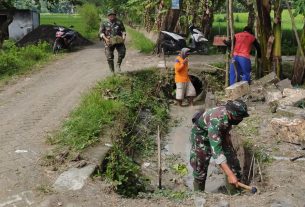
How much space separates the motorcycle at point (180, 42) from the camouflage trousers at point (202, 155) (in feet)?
26.3

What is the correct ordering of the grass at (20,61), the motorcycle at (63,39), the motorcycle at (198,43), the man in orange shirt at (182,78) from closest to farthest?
the man in orange shirt at (182,78) < the grass at (20,61) < the motorcycle at (198,43) < the motorcycle at (63,39)

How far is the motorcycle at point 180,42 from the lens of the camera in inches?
577

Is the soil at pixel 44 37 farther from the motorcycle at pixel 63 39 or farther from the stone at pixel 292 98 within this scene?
the stone at pixel 292 98

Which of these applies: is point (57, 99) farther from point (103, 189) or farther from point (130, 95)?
point (103, 189)

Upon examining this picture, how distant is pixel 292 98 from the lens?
8.88 m

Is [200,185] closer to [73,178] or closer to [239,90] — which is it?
[73,178]

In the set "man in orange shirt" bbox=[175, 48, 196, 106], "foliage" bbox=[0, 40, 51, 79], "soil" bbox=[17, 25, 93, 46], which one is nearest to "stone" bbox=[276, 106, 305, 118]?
"man in orange shirt" bbox=[175, 48, 196, 106]

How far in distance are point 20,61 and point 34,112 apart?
17.1 ft

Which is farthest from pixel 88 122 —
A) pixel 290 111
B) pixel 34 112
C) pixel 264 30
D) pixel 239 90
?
pixel 264 30

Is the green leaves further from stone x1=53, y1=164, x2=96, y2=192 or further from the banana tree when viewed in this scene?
stone x1=53, y1=164, x2=96, y2=192

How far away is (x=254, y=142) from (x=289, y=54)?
988 cm

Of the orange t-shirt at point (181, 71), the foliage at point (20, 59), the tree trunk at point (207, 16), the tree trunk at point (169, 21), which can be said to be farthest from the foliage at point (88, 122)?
the tree trunk at point (207, 16)

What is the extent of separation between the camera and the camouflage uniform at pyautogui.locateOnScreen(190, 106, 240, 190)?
5405mm

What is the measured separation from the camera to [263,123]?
8227 millimetres
